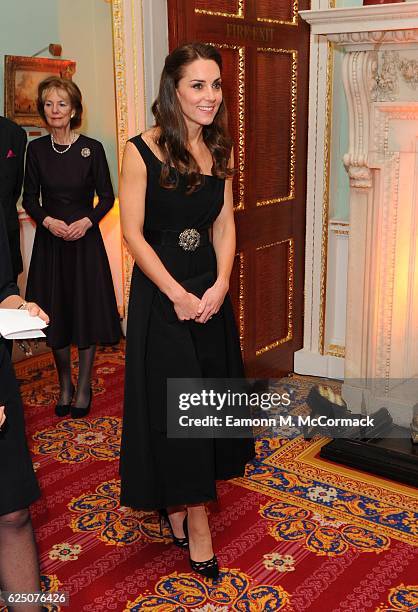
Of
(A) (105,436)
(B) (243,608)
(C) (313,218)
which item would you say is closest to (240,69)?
(C) (313,218)

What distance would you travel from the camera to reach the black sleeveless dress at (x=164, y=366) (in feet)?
9.48

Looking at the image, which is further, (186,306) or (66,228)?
(66,228)

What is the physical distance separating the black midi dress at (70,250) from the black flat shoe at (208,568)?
6.03 feet

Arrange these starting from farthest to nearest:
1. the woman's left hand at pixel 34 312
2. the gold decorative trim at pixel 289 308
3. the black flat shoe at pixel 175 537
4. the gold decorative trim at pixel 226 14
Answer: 1. the gold decorative trim at pixel 289 308
2. the gold decorative trim at pixel 226 14
3. the black flat shoe at pixel 175 537
4. the woman's left hand at pixel 34 312

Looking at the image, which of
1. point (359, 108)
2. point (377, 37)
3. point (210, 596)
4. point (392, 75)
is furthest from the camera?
point (359, 108)

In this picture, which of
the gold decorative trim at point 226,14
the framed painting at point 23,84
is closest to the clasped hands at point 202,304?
the gold decorative trim at point 226,14

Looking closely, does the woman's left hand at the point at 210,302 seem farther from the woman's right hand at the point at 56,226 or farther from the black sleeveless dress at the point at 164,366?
the woman's right hand at the point at 56,226

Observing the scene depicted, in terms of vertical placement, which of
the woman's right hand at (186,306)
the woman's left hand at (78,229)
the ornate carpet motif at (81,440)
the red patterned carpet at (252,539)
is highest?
the woman's left hand at (78,229)

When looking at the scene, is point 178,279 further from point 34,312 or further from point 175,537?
point 175,537

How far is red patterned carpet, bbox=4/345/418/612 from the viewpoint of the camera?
9.48ft

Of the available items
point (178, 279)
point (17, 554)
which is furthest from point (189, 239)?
point (17, 554)

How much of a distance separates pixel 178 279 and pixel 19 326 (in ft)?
3.18

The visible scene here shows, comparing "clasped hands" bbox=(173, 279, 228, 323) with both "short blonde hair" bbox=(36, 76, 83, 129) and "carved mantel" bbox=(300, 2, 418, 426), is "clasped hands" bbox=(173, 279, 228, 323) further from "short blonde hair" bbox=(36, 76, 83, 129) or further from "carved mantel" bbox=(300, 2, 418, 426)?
"short blonde hair" bbox=(36, 76, 83, 129)

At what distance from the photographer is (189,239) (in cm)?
293
